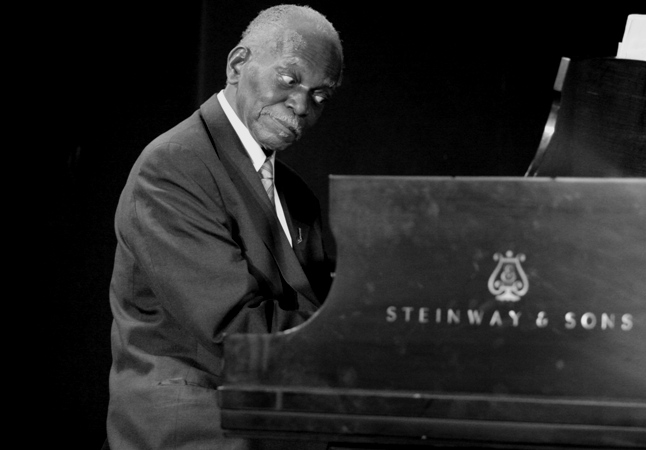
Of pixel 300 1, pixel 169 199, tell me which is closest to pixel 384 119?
pixel 300 1

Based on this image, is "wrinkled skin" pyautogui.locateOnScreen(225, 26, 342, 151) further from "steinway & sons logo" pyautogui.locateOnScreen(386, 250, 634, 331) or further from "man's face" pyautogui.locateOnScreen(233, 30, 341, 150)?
"steinway & sons logo" pyautogui.locateOnScreen(386, 250, 634, 331)

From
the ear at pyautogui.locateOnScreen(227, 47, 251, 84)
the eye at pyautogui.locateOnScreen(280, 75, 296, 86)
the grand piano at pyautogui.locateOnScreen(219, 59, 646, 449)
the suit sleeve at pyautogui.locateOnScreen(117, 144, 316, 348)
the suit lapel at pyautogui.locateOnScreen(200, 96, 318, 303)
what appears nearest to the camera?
the grand piano at pyautogui.locateOnScreen(219, 59, 646, 449)

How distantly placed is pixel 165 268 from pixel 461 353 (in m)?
0.75

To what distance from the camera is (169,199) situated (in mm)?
2059

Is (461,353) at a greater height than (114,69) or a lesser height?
lesser

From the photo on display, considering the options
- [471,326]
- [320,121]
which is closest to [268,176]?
[471,326]

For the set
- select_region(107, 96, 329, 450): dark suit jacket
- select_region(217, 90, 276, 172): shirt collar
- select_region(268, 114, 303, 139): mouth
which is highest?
select_region(268, 114, 303, 139): mouth

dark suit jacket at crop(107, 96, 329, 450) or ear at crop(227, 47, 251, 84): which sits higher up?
ear at crop(227, 47, 251, 84)

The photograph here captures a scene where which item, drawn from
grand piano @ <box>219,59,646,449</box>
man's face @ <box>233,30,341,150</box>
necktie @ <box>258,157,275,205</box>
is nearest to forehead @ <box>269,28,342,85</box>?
man's face @ <box>233,30,341,150</box>

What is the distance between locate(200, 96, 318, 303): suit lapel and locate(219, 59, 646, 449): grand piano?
2.18 feet

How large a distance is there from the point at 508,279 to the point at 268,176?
1008 millimetres

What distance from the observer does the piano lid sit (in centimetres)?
141

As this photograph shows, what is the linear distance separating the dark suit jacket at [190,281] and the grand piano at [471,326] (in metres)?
0.43

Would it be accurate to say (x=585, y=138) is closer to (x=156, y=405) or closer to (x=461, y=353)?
(x=461, y=353)
